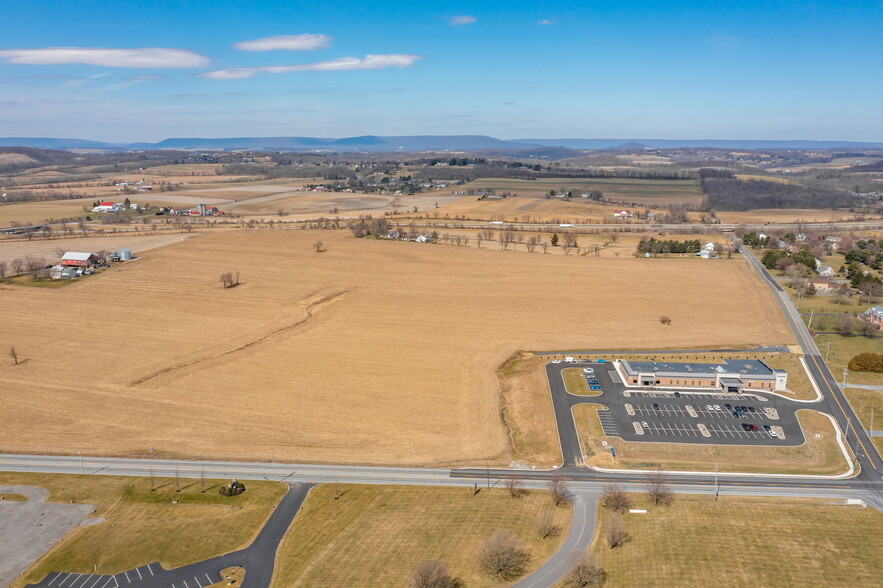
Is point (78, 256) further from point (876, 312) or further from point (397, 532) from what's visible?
point (876, 312)

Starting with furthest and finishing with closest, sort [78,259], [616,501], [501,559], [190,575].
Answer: [78,259], [616,501], [190,575], [501,559]

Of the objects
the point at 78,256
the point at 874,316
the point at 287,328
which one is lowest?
the point at 874,316

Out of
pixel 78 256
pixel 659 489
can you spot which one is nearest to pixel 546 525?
pixel 659 489

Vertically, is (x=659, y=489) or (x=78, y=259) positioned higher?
(x=78, y=259)

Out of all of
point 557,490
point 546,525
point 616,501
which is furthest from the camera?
point 557,490

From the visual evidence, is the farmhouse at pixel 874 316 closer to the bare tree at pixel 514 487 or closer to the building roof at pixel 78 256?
the bare tree at pixel 514 487

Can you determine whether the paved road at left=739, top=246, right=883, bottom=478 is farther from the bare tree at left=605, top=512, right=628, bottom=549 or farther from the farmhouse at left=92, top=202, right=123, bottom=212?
the farmhouse at left=92, top=202, right=123, bottom=212

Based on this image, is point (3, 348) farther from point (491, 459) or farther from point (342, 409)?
point (491, 459)
